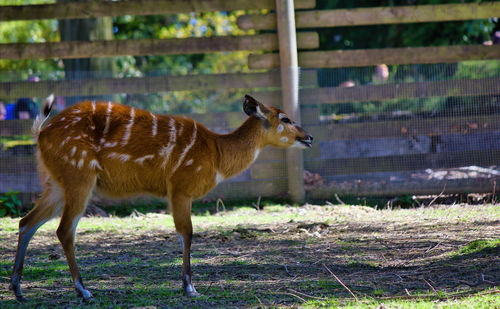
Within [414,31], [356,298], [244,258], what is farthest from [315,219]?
[414,31]

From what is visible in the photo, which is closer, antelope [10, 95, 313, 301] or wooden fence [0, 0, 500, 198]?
antelope [10, 95, 313, 301]

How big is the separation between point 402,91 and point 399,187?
137cm

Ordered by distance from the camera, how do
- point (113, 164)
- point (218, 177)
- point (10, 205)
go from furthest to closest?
point (10, 205) → point (218, 177) → point (113, 164)

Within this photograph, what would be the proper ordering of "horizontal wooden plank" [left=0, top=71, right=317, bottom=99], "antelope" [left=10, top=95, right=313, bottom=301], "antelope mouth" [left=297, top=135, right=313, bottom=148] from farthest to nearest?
"horizontal wooden plank" [left=0, top=71, right=317, bottom=99], "antelope mouth" [left=297, top=135, right=313, bottom=148], "antelope" [left=10, top=95, right=313, bottom=301]

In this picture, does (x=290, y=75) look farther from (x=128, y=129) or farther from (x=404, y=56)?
(x=128, y=129)

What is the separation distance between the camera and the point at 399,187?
870cm

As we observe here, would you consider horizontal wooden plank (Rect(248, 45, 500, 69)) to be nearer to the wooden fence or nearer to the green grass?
the wooden fence

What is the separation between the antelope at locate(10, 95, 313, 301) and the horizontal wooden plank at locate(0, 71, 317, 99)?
3192 millimetres

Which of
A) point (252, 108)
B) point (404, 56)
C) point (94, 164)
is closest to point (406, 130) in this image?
point (404, 56)

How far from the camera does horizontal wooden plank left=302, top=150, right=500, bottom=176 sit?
8562 mm

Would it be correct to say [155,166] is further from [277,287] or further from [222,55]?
[222,55]

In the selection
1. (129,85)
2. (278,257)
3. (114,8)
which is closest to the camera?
(278,257)

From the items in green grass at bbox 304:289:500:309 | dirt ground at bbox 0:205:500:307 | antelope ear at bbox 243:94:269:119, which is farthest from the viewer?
antelope ear at bbox 243:94:269:119

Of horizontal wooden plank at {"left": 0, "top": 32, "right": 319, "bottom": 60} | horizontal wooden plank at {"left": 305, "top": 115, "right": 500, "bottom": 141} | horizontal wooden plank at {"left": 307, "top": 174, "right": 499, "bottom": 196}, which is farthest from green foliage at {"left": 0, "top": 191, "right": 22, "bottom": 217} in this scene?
horizontal wooden plank at {"left": 305, "top": 115, "right": 500, "bottom": 141}
